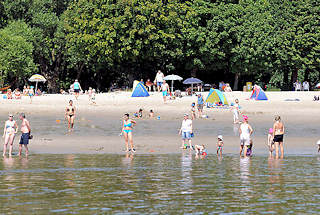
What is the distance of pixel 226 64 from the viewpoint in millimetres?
74250

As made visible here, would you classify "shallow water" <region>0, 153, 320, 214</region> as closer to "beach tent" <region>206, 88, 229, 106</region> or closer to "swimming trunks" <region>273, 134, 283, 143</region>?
"swimming trunks" <region>273, 134, 283, 143</region>

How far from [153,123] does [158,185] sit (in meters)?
20.5

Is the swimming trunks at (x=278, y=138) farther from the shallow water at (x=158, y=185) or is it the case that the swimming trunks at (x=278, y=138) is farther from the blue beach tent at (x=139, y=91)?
the blue beach tent at (x=139, y=91)

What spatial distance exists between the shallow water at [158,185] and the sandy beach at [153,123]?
352 cm

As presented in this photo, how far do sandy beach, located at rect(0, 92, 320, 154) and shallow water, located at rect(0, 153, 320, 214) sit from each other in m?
3.52

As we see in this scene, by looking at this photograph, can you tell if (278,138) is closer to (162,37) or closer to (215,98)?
(215,98)

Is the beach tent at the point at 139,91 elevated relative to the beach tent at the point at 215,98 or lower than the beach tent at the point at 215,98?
elevated

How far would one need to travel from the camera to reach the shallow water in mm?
17812

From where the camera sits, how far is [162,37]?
67.7 m

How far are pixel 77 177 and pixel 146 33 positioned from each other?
45.8 meters

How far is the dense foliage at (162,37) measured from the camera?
6819cm

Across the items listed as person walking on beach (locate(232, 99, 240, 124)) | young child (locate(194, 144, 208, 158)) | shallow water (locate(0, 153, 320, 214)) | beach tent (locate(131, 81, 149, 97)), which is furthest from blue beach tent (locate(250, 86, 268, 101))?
young child (locate(194, 144, 208, 158))

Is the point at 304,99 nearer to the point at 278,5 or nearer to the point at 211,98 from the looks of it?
the point at 211,98

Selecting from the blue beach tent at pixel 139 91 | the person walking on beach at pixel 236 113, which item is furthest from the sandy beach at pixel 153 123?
the blue beach tent at pixel 139 91
